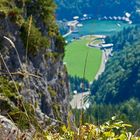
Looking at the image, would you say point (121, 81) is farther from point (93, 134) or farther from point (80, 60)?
point (93, 134)

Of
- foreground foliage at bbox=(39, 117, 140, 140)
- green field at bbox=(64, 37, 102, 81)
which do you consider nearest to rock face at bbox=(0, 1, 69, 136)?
foreground foliage at bbox=(39, 117, 140, 140)

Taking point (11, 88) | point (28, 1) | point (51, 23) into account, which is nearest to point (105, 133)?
point (11, 88)

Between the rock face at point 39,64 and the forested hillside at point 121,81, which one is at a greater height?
the rock face at point 39,64

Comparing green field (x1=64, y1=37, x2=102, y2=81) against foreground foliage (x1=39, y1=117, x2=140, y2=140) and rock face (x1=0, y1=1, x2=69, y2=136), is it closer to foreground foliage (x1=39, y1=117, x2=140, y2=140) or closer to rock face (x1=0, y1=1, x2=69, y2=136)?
rock face (x1=0, y1=1, x2=69, y2=136)

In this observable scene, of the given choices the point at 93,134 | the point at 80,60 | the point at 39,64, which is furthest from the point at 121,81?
the point at 93,134

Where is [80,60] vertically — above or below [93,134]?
below

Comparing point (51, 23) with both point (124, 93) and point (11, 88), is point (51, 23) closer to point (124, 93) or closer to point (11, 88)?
point (11, 88)

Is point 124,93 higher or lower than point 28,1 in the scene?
lower

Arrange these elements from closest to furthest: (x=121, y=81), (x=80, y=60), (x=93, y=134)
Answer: (x=93, y=134) < (x=121, y=81) < (x=80, y=60)

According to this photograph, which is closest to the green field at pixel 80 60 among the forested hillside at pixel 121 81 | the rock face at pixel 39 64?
the forested hillside at pixel 121 81

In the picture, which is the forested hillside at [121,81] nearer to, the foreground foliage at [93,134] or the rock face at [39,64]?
the rock face at [39,64]

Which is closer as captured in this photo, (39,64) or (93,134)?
(93,134)
